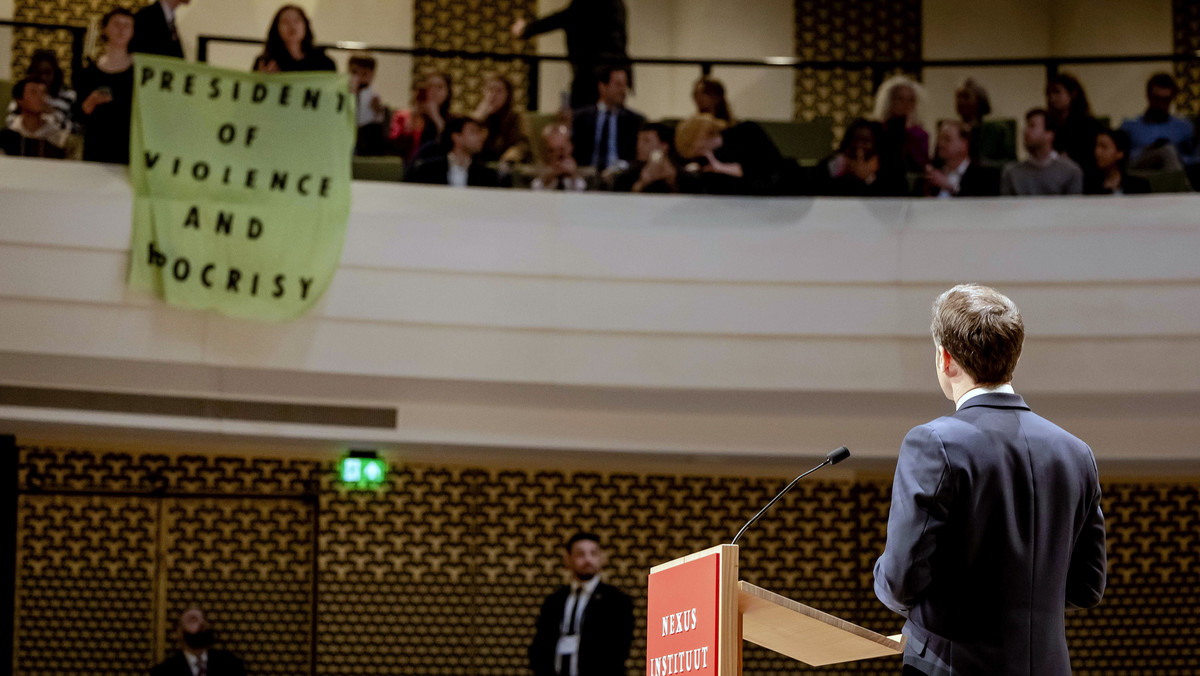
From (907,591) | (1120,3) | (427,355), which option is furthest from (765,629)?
(1120,3)

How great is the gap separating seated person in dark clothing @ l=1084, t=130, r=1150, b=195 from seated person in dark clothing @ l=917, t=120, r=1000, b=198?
1.53 feet

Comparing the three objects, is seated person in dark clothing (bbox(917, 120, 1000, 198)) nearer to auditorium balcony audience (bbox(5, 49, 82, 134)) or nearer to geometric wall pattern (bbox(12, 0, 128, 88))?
auditorium balcony audience (bbox(5, 49, 82, 134))

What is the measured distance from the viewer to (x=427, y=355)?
6277 mm

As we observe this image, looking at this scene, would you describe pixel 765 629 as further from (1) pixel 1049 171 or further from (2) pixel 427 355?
(1) pixel 1049 171

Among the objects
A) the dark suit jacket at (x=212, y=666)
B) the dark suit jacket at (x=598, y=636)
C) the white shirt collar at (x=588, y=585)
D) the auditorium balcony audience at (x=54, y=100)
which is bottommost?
the dark suit jacket at (x=212, y=666)

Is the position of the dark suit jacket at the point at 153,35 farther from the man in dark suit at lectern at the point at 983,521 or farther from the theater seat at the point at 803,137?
the man in dark suit at lectern at the point at 983,521

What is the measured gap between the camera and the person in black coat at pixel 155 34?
20.7 feet

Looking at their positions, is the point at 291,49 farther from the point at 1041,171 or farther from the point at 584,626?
the point at 1041,171

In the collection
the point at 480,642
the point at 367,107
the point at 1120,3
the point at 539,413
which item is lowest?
the point at 480,642

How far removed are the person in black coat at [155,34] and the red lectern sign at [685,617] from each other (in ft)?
15.0

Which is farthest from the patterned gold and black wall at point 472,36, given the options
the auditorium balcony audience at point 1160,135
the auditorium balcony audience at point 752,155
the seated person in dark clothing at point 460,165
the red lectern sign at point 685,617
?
the red lectern sign at point 685,617

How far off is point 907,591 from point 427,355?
4.32 m

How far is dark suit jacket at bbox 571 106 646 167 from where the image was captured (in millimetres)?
6859

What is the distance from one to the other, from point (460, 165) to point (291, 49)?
3.31ft
